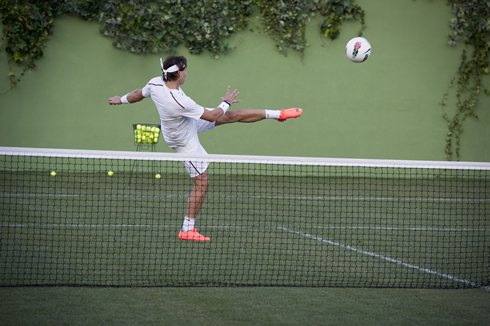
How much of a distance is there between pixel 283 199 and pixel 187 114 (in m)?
3.61

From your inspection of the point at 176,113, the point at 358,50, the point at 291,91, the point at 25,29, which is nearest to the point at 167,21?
the point at 25,29

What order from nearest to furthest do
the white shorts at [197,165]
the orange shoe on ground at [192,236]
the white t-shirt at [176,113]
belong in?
the white t-shirt at [176,113] → the white shorts at [197,165] → the orange shoe on ground at [192,236]

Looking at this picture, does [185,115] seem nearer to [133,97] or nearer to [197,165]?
[197,165]

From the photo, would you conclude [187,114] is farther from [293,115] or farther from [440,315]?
[440,315]

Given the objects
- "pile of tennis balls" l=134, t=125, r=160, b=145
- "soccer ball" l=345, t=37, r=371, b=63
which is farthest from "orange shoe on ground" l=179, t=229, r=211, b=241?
"pile of tennis balls" l=134, t=125, r=160, b=145

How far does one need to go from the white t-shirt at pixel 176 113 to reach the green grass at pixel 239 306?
2.07 meters

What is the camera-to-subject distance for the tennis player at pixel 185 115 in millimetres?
5270

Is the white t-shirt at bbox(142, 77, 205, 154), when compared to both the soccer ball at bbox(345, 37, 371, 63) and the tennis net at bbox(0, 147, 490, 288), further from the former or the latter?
the soccer ball at bbox(345, 37, 371, 63)

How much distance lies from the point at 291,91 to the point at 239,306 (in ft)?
32.1

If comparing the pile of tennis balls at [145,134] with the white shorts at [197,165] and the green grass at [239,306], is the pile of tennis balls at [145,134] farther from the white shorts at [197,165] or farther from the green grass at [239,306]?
the green grass at [239,306]

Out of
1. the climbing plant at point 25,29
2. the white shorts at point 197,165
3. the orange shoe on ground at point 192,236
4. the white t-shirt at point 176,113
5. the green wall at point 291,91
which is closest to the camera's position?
the white t-shirt at point 176,113

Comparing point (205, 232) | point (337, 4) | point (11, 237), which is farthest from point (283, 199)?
point (337, 4)

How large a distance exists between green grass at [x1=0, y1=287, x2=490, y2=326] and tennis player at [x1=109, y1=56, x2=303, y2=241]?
182cm

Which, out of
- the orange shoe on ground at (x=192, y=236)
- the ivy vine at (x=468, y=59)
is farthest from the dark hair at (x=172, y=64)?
the ivy vine at (x=468, y=59)
